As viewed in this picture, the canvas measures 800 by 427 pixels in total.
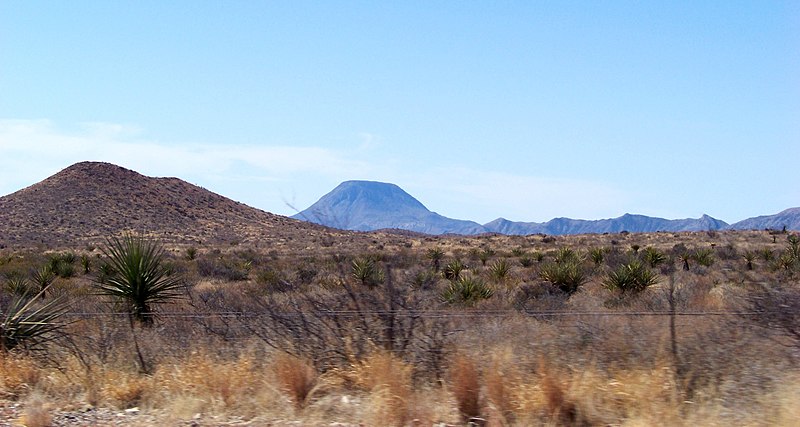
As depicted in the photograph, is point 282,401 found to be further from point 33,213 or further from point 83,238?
point 33,213

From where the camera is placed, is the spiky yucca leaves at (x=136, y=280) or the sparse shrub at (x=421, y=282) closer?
the spiky yucca leaves at (x=136, y=280)

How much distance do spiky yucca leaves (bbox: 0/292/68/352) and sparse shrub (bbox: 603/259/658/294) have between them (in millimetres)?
16095

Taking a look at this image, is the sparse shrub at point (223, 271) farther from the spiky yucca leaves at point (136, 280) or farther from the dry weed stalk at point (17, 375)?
the dry weed stalk at point (17, 375)

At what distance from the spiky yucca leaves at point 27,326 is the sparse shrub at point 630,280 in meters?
16.1

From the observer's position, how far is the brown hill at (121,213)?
266ft

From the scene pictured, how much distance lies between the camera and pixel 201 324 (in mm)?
11859

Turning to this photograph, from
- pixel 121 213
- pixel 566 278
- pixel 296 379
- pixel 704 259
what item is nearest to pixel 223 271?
pixel 566 278

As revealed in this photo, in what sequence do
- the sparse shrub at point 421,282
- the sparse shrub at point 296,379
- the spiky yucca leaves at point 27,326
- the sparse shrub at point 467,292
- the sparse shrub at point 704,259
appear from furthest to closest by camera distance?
the sparse shrub at point 704,259 < the sparse shrub at point 467,292 < the sparse shrub at point 421,282 < the spiky yucca leaves at point 27,326 < the sparse shrub at point 296,379

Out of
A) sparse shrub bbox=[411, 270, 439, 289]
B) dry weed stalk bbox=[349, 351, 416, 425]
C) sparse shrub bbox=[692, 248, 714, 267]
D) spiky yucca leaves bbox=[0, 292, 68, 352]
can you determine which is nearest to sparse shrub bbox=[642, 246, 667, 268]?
sparse shrub bbox=[692, 248, 714, 267]

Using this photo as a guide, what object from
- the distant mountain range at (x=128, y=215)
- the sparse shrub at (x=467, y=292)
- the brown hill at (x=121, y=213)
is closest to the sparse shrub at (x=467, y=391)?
the sparse shrub at (x=467, y=292)

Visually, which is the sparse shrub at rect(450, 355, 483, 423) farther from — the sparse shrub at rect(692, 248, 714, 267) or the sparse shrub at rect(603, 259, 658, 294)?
the sparse shrub at rect(692, 248, 714, 267)

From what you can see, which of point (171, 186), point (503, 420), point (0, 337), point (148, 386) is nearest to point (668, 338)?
point (503, 420)

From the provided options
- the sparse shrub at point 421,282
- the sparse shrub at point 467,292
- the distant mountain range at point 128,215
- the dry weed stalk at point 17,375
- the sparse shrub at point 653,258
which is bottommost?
the dry weed stalk at point 17,375

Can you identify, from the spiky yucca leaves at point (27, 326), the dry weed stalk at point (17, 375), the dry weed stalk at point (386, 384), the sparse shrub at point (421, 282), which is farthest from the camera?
the sparse shrub at point (421, 282)
